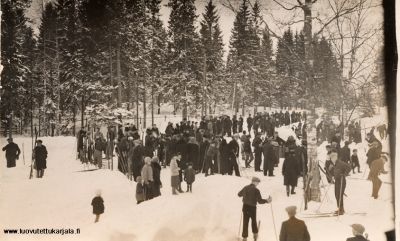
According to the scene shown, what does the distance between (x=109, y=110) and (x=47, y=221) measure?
7.81 meters

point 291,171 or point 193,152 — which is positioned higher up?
point 193,152

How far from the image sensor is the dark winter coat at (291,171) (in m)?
9.59

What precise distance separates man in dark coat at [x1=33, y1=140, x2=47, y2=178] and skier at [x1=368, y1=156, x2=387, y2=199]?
663cm

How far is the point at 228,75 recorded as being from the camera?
105 ft

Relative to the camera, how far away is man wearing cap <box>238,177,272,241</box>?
7.44 m

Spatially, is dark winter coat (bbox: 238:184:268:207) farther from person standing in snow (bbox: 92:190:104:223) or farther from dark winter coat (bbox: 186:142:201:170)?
dark winter coat (bbox: 186:142:201:170)

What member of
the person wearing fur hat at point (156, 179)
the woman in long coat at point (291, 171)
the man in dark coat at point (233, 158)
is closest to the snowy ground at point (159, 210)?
the woman in long coat at point (291, 171)

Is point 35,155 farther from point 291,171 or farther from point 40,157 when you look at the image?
point 291,171

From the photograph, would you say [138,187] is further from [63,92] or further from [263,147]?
[63,92]

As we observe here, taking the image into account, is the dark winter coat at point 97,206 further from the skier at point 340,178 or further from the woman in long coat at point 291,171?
the skier at point 340,178

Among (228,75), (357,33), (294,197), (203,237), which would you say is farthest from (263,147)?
(228,75)

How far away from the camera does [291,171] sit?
9.77m

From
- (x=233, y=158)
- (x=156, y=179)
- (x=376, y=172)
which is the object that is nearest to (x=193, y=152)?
(x=233, y=158)

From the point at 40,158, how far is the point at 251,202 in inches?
195
